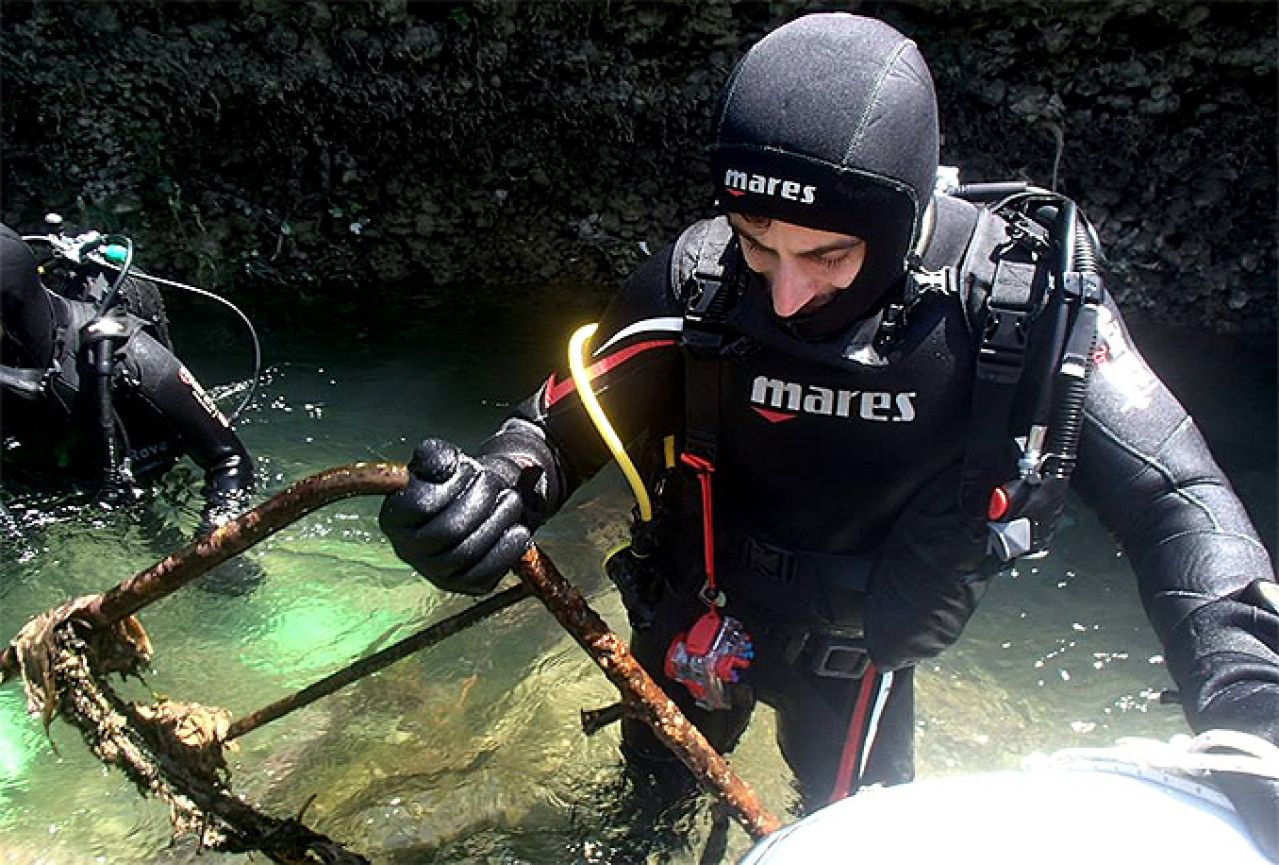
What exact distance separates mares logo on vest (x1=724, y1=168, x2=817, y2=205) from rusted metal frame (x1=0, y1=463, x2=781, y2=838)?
64cm

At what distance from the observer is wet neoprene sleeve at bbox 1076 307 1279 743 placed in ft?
4.37

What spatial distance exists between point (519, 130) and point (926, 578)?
496cm

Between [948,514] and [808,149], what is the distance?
681 millimetres

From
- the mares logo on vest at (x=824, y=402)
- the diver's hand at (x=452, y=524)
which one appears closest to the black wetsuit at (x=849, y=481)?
the mares logo on vest at (x=824, y=402)

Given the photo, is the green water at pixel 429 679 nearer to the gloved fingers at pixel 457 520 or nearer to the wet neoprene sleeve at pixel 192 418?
the wet neoprene sleeve at pixel 192 418

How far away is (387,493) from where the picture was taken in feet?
4.66

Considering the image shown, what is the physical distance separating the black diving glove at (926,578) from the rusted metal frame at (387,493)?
40 cm

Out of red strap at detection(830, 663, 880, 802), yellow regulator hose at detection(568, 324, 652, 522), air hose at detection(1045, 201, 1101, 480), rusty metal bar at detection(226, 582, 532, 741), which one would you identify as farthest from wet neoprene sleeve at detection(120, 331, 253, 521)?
air hose at detection(1045, 201, 1101, 480)

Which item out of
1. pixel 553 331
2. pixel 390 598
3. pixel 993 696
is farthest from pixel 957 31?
pixel 390 598

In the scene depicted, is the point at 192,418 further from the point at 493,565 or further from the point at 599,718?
the point at 493,565

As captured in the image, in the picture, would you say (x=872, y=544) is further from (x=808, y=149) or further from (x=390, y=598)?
(x=390, y=598)

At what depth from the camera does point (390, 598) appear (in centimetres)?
383

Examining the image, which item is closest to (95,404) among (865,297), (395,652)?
(395,652)

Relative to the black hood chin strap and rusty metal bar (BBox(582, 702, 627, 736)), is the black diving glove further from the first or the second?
rusty metal bar (BBox(582, 702, 627, 736))
